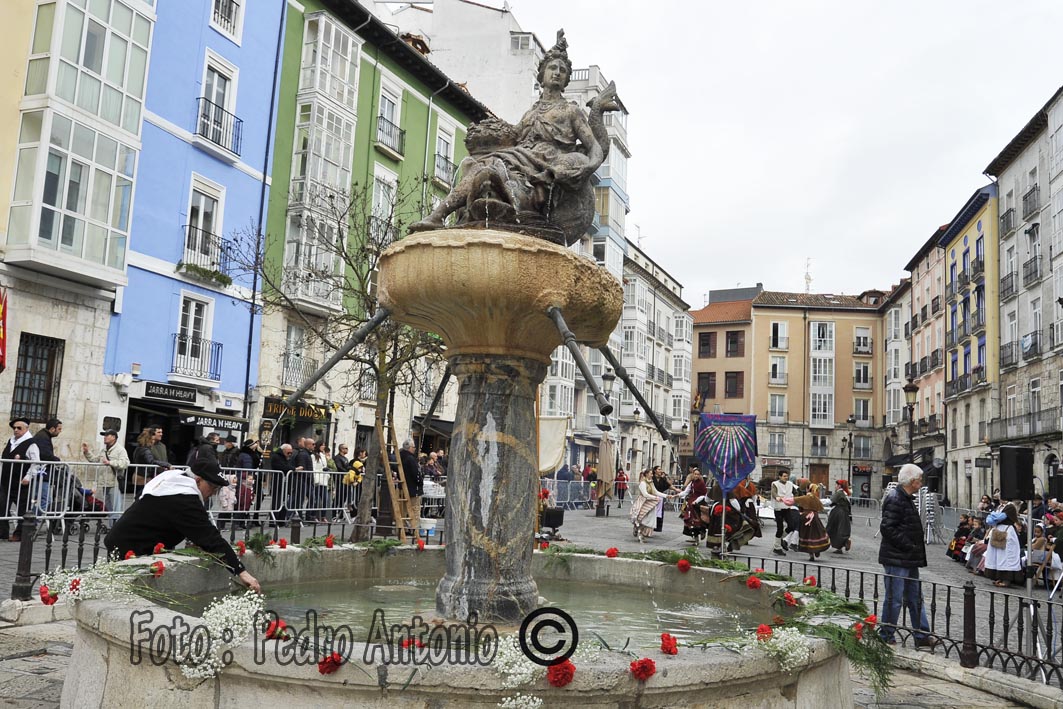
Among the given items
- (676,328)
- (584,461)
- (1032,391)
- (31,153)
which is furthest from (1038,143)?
(31,153)

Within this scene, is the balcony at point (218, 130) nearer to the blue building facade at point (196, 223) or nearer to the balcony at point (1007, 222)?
the blue building facade at point (196, 223)

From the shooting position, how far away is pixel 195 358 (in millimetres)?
23703

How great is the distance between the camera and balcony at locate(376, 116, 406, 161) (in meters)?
30.9

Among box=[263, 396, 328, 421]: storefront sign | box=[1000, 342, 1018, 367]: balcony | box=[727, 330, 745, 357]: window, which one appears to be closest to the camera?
box=[263, 396, 328, 421]: storefront sign

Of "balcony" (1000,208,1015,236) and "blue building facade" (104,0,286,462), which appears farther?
"balcony" (1000,208,1015,236)

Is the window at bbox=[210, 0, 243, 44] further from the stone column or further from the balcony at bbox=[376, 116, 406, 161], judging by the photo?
the stone column

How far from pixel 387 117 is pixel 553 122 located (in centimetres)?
2716

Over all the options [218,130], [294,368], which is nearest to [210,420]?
[294,368]

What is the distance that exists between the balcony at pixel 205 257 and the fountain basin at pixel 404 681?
2017cm

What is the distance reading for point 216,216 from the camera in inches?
968

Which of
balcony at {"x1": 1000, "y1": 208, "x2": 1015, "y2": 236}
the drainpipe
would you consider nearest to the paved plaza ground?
the drainpipe

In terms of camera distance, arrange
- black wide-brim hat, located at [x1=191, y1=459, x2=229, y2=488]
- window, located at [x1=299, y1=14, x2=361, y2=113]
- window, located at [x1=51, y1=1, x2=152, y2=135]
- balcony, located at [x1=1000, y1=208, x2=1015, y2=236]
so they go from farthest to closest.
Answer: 1. balcony, located at [x1=1000, y1=208, x2=1015, y2=236]
2. window, located at [x1=299, y1=14, x2=361, y2=113]
3. window, located at [x1=51, y1=1, x2=152, y2=135]
4. black wide-brim hat, located at [x1=191, y1=459, x2=229, y2=488]

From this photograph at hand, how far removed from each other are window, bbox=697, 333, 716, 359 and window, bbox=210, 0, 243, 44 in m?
55.8

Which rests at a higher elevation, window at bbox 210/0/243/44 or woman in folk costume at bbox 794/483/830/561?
window at bbox 210/0/243/44
